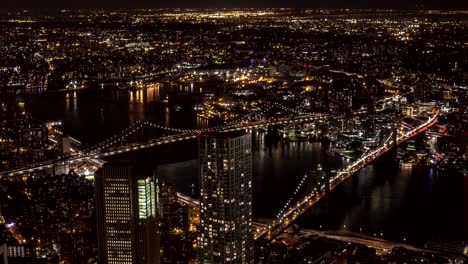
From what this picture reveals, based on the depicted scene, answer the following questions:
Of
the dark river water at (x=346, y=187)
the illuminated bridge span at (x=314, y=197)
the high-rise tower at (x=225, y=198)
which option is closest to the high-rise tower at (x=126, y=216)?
the high-rise tower at (x=225, y=198)

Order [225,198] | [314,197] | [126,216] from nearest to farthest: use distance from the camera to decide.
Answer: [225,198] → [126,216] → [314,197]

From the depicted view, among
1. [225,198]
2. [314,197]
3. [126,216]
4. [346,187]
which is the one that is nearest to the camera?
[225,198]

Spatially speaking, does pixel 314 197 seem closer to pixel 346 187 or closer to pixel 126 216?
pixel 346 187

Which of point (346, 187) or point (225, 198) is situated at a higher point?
point (225, 198)

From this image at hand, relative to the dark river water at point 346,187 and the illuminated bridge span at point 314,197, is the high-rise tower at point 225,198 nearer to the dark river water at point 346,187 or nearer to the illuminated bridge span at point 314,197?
the illuminated bridge span at point 314,197

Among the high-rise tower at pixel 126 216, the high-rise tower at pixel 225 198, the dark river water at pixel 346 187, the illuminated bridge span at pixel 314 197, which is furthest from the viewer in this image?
the dark river water at pixel 346 187

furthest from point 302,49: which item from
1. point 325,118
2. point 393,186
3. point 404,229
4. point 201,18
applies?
point 404,229

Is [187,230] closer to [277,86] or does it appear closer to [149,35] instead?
[277,86]

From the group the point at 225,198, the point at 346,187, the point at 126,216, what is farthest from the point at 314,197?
the point at 225,198
